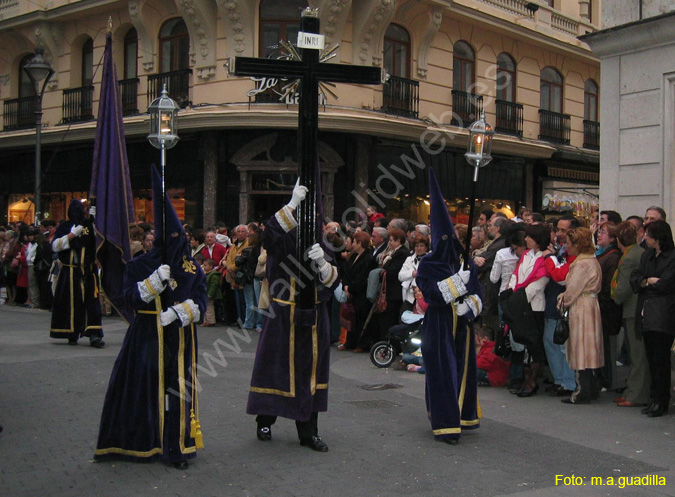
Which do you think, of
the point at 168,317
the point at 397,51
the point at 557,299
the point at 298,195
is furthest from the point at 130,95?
the point at 168,317

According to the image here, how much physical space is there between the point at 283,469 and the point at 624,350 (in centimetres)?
599

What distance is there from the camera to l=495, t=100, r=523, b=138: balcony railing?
23.1 metres

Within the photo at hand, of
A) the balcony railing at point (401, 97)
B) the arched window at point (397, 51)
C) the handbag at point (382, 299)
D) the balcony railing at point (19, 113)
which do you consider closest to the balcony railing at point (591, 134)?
the balcony railing at point (401, 97)

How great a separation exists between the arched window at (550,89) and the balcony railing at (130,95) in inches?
479

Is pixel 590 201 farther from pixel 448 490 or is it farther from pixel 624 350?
pixel 448 490

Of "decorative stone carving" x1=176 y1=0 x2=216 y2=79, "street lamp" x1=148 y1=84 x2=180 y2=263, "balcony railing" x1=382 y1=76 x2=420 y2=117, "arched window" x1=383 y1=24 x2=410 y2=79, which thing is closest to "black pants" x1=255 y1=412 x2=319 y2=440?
"street lamp" x1=148 y1=84 x2=180 y2=263

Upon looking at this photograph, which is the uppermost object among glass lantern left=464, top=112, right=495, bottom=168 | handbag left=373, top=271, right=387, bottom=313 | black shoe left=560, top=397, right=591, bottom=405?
glass lantern left=464, top=112, right=495, bottom=168

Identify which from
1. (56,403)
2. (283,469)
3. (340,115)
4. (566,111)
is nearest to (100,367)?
→ (56,403)

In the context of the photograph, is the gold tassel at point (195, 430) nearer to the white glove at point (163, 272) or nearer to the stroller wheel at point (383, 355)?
the white glove at point (163, 272)

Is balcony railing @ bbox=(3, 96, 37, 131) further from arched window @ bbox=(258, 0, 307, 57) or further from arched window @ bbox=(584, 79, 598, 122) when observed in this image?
arched window @ bbox=(584, 79, 598, 122)

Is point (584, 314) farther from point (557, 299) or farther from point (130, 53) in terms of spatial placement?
point (130, 53)

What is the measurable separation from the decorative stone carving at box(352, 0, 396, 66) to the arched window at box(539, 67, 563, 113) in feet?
23.7

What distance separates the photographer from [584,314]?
870 cm

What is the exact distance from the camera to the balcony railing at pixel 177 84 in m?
19.8
